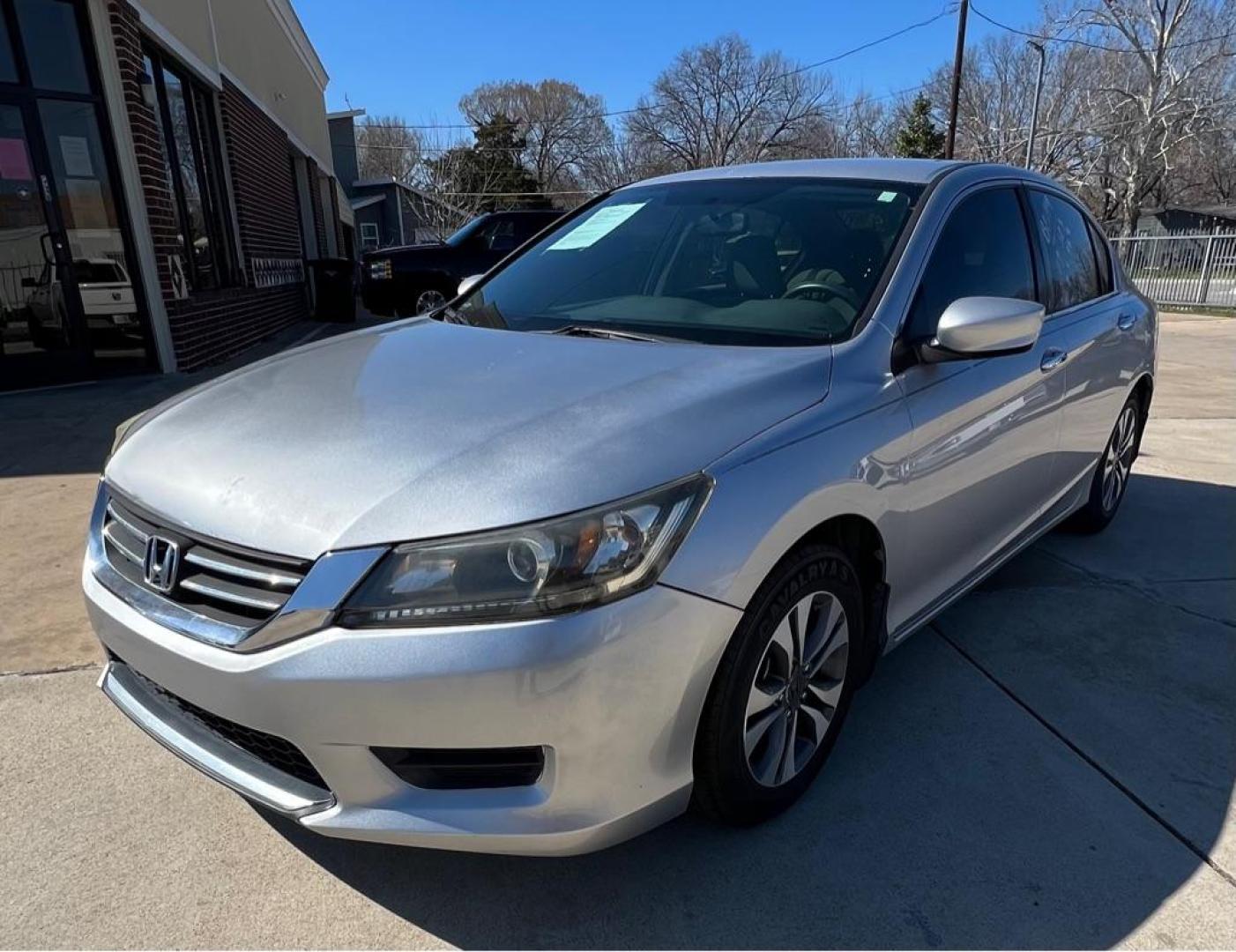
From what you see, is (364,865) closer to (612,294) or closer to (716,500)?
(716,500)

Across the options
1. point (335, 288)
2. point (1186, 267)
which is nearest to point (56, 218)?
point (335, 288)

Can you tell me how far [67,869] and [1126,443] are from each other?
4.75 m

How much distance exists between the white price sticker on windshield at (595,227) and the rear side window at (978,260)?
1195 mm

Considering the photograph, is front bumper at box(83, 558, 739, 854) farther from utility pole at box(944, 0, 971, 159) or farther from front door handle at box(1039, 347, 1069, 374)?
utility pole at box(944, 0, 971, 159)

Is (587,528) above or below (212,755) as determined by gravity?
above

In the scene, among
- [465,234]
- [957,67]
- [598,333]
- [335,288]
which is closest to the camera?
[598,333]

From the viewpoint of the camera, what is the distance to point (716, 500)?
178cm

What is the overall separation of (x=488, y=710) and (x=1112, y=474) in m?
3.81

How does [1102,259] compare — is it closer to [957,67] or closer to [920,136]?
[957,67]

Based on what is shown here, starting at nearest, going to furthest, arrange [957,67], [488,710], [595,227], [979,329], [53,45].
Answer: [488,710] → [979,329] → [595,227] → [53,45] → [957,67]

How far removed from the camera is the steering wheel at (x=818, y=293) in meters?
2.51

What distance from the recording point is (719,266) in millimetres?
2889

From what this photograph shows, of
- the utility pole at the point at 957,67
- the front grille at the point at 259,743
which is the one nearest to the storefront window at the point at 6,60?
the front grille at the point at 259,743

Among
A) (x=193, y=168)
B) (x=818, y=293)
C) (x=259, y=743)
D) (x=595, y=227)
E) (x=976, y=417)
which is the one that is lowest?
(x=259, y=743)
